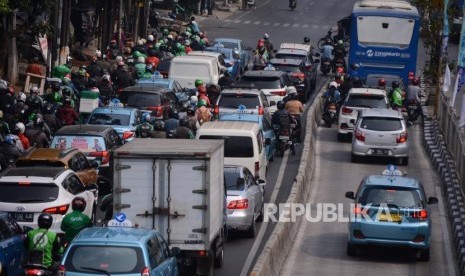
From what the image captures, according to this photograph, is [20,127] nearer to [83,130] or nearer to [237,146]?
[83,130]

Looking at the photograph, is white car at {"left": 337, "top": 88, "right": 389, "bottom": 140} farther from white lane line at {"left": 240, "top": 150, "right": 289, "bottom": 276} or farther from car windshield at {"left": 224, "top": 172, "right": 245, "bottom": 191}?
car windshield at {"left": 224, "top": 172, "right": 245, "bottom": 191}

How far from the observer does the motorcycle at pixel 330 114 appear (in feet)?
146

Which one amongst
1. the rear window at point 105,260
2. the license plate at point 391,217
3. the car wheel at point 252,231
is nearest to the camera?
the rear window at point 105,260

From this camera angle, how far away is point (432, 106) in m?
50.0

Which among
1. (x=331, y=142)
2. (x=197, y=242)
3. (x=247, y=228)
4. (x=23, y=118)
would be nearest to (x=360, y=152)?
(x=331, y=142)

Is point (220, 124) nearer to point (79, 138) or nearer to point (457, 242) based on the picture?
point (79, 138)

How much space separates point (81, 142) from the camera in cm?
2977

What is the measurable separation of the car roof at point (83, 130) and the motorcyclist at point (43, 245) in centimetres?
1038

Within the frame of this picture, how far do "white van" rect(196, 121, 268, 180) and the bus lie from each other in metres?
19.7

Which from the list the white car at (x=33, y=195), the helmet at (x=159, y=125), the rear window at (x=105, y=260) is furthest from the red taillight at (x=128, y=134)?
the rear window at (x=105, y=260)

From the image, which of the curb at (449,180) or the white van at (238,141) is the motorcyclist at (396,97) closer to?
the curb at (449,180)


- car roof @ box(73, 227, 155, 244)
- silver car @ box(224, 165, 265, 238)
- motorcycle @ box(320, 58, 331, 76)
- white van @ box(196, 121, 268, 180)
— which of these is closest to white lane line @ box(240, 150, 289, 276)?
silver car @ box(224, 165, 265, 238)

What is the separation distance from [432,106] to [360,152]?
1257cm

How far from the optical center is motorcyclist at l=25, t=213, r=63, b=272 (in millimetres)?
19250
